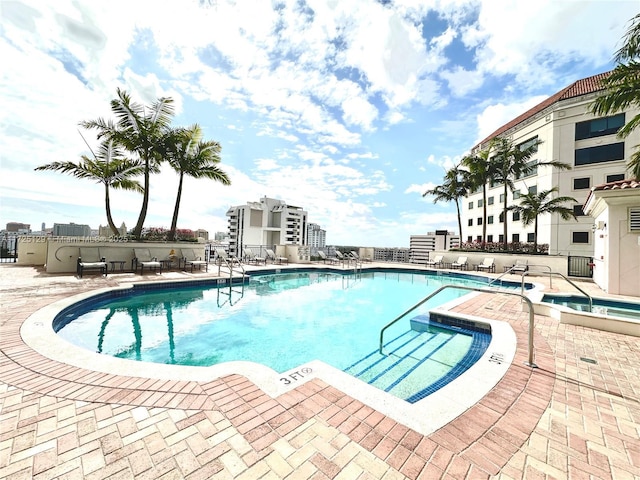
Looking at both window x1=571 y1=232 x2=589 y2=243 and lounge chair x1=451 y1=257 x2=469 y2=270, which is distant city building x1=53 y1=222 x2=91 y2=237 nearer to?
lounge chair x1=451 y1=257 x2=469 y2=270

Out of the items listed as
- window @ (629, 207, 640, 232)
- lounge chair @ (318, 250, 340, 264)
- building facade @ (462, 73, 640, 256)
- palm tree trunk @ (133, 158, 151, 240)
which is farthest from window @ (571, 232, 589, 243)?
palm tree trunk @ (133, 158, 151, 240)

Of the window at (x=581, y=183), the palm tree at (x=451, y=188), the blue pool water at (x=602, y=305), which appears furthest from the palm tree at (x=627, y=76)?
the window at (x=581, y=183)

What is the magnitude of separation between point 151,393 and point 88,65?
1110cm

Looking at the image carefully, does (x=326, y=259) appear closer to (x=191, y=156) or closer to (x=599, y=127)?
(x=191, y=156)

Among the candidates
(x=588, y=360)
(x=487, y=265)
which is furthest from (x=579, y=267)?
(x=588, y=360)

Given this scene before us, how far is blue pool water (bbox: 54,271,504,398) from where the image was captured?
166 inches

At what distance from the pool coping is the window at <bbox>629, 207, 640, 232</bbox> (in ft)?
23.1

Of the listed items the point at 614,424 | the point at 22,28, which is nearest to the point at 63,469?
the point at 614,424

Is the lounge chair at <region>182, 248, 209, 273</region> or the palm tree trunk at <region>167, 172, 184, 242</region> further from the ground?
the palm tree trunk at <region>167, 172, 184, 242</region>

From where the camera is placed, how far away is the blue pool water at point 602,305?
520cm

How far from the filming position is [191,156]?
1265 cm

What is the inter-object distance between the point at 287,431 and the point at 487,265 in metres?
15.7

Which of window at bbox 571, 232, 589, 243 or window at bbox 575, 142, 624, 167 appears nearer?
window at bbox 575, 142, 624, 167

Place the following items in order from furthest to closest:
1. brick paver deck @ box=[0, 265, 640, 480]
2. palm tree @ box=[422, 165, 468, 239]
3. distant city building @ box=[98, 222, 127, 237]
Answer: palm tree @ box=[422, 165, 468, 239]
distant city building @ box=[98, 222, 127, 237]
brick paver deck @ box=[0, 265, 640, 480]
